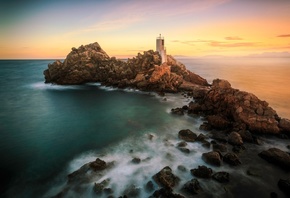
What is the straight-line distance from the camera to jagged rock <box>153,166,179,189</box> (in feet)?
45.5

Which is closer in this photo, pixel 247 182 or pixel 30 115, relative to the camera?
pixel 247 182

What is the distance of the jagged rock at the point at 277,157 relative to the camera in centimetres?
1619

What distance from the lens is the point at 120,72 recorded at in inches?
2012

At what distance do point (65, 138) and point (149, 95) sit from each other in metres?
22.0

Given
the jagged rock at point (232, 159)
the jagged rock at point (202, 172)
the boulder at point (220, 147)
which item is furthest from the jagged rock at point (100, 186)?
the boulder at point (220, 147)

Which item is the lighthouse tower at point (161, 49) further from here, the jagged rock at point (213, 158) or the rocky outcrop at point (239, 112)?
the jagged rock at point (213, 158)

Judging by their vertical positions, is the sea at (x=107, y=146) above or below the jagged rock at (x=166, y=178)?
below

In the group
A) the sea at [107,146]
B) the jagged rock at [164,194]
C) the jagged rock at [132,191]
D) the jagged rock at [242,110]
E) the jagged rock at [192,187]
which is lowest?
the sea at [107,146]

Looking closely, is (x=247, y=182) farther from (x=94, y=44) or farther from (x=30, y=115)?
(x=94, y=44)

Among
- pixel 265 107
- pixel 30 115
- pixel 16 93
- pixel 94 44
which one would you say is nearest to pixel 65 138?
pixel 30 115

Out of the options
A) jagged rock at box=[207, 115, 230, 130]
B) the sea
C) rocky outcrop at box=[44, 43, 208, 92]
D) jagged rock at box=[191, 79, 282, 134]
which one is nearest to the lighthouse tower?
rocky outcrop at box=[44, 43, 208, 92]

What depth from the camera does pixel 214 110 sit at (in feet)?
90.8

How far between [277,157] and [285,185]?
3.61m

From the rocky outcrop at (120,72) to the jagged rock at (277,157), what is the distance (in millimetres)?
28079
